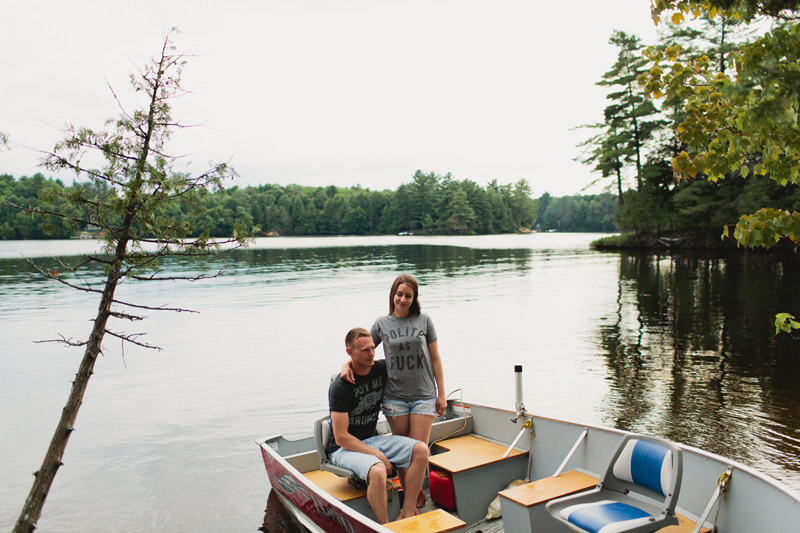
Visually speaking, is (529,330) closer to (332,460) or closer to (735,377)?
(735,377)

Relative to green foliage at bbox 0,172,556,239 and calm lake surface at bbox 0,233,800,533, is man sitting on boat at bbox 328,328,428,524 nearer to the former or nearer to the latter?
calm lake surface at bbox 0,233,800,533

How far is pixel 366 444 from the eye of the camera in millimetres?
5465

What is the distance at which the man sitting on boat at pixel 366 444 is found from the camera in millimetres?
5113

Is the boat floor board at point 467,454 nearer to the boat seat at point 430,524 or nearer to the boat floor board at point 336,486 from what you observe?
the boat floor board at point 336,486

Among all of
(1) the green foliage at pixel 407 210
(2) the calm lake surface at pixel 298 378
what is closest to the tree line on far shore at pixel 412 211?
(1) the green foliage at pixel 407 210

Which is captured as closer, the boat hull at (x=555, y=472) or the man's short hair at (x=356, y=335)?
the boat hull at (x=555, y=472)

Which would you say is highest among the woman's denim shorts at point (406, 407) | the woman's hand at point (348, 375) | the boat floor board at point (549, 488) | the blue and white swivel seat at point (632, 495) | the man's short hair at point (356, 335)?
the man's short hair at point (356, 335)

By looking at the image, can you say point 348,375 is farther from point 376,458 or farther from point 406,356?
point 376,458

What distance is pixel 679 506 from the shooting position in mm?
5137

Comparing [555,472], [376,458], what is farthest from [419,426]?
[555,472]

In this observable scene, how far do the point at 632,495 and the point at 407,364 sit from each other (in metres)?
2.19

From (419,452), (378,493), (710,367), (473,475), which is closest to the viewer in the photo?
(378,493)

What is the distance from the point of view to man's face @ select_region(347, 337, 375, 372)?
525 centimetres

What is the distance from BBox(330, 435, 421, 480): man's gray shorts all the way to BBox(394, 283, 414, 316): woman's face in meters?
1.18
